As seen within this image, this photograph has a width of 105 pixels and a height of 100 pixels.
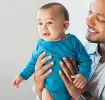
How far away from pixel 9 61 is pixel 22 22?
365mm

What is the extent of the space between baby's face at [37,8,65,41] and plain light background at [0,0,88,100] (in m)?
1.08

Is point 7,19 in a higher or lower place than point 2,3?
lower

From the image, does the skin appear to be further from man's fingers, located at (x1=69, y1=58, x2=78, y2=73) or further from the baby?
man's fingers, located at (x1=69, y1=58, x2=78, y2=73)

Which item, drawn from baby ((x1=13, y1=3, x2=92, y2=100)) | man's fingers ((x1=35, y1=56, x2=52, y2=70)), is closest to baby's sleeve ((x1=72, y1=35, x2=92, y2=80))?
baby ((x1=13, y1=3, x2=92, y2=100))

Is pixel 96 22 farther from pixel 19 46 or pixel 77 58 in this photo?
pixel 19 46

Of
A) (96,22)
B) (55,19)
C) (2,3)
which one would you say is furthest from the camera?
(2,3)

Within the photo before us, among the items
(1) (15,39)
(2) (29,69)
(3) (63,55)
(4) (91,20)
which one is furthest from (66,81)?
(1) (15,39)

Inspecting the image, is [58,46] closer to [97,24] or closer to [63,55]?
[63,55]

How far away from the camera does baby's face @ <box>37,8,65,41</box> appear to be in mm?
1199

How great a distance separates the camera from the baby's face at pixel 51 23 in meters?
1.20

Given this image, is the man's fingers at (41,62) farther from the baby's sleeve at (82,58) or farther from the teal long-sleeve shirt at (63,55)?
the baby's sleeve at (82,58)

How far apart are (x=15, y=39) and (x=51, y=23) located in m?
1.14

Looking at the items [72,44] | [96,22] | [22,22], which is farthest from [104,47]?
[22,22]

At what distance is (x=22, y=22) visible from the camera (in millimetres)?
2307
